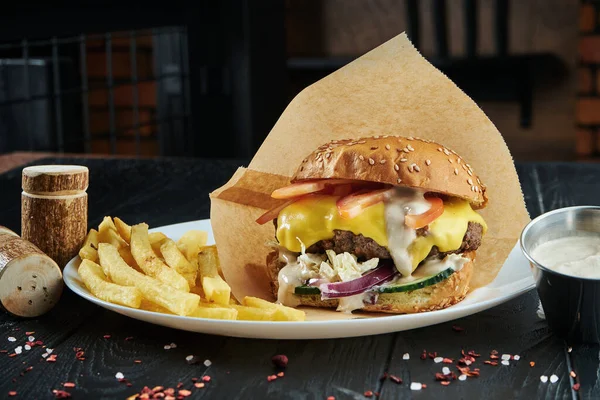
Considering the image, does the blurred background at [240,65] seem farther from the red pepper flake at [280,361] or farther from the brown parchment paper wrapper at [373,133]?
the red pepper flake at [280,361]

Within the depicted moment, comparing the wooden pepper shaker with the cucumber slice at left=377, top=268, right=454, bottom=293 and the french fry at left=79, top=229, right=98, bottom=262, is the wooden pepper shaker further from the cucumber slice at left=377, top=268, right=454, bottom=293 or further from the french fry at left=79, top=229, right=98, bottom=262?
the cucumber slice at left=377, top=268, right=454, bottom=293

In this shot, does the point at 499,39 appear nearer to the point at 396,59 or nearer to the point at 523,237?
→ the point at 396,59

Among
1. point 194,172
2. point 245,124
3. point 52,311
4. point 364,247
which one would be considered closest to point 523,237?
point 364,247

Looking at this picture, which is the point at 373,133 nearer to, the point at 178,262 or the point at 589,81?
the point at 178,262

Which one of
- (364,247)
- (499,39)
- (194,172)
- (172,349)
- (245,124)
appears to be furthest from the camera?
(499,39)

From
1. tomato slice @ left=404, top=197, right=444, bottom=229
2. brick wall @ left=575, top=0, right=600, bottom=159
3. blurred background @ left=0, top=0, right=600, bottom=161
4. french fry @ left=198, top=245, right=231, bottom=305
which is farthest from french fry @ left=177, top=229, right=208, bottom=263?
brick wall @ left=575, top=0, right=600, bottom=159

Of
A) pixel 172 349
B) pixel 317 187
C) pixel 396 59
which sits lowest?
pixel 172 349
